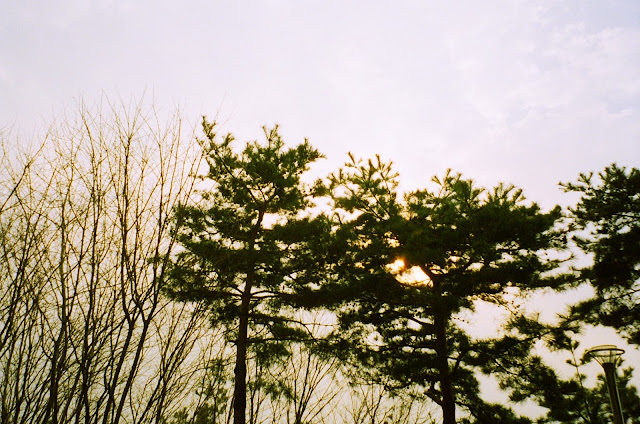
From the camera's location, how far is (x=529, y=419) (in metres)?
9.77

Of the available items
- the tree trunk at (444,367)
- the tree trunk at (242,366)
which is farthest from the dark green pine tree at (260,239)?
the tree trunk at (444,367)

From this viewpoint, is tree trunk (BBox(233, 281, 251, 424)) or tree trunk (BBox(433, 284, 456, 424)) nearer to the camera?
tree trunk (BBox(433, 284, 456, 424))

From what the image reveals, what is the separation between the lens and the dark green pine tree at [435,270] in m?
8.80

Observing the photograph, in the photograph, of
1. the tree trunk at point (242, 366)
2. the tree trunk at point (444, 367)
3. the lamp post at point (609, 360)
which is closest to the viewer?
the lamp post at point (609, 360)

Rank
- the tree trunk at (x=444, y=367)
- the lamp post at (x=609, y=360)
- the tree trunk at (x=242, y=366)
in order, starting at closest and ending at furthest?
the lamp post at (x=609, y=360), the tree trunk at (x=444, y=367), the tree trunk at (x=242, y=366)

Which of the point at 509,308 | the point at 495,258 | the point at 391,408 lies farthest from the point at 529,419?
the point at 495,258

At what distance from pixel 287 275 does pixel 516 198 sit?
6.21 m

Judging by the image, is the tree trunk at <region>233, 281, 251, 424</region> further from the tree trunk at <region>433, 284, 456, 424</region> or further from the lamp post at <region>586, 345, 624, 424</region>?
the lamp post at <region>586, 345, 624, 424</region>

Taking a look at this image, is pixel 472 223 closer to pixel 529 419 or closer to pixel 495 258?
pixel 495 258

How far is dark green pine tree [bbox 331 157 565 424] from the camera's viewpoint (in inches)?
347

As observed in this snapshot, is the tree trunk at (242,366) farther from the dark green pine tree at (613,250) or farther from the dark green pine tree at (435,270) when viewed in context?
the dark green pine tree at (613,250)

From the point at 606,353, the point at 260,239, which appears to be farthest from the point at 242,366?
the point at 606,353

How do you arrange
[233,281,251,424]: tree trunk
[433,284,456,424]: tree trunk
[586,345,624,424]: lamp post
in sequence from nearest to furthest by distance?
[586,345,624,424]: lamp post, [433,284,456,424]: tree trunk, [233,281,251,424]: tree trunk

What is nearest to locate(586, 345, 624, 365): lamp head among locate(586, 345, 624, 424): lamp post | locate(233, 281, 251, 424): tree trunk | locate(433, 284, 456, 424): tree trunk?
locate(586, 345, 624, 424): lamp post
